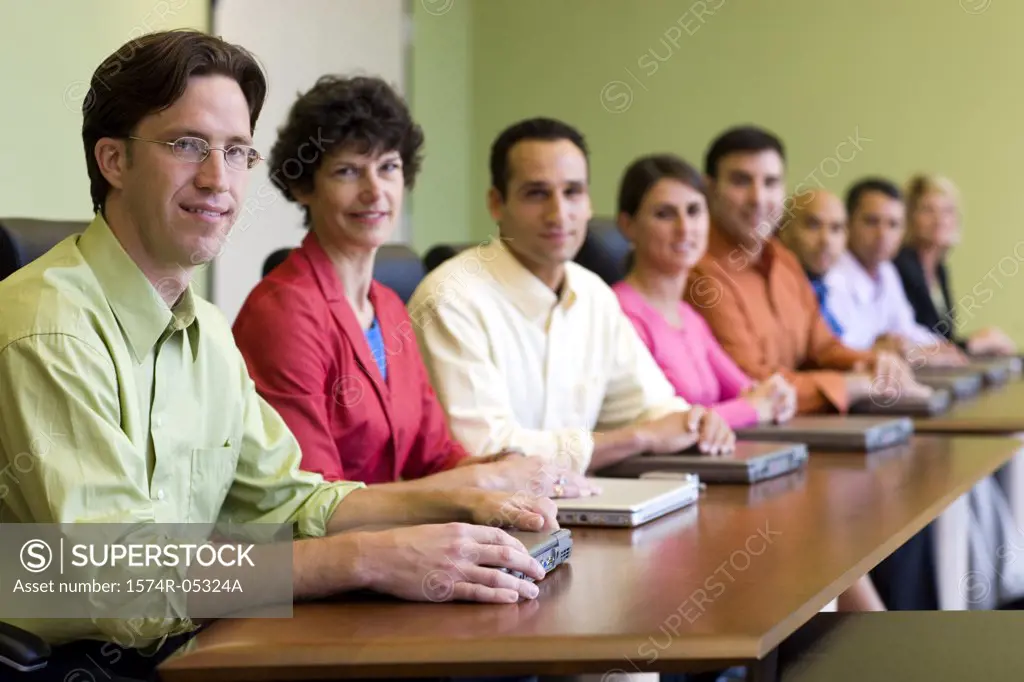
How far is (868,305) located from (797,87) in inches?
80.3

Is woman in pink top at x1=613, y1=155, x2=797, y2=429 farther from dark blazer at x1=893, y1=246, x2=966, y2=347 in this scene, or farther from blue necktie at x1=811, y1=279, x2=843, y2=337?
dark blazer at x1=893, y1=246, x2=966, y2=347

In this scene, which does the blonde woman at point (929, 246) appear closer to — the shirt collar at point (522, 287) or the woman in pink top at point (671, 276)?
the woman in pink top at point (671, 276)

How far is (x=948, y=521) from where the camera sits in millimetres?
3123

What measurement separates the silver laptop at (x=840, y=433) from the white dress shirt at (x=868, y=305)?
1878 mm

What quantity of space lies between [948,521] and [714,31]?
4.44m

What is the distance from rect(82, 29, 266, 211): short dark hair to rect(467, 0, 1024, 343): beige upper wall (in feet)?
17.6

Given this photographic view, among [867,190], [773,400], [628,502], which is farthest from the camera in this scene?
[867,190]

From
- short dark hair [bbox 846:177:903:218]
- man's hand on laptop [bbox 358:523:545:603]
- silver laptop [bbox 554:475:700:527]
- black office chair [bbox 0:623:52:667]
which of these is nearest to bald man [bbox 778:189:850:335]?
short dark hair [bbox 846:177:903:218]

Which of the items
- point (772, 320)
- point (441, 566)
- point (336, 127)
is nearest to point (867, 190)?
point (772, 320)

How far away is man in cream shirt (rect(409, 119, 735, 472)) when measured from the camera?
8.39ft

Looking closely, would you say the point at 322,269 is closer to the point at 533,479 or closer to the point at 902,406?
the point at 533,479

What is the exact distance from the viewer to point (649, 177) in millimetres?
3359

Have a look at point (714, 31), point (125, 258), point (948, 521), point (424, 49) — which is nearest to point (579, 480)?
point (125, 258)

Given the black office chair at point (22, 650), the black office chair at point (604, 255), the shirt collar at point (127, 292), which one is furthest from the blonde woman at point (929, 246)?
the black office chair at point (22, 650)
